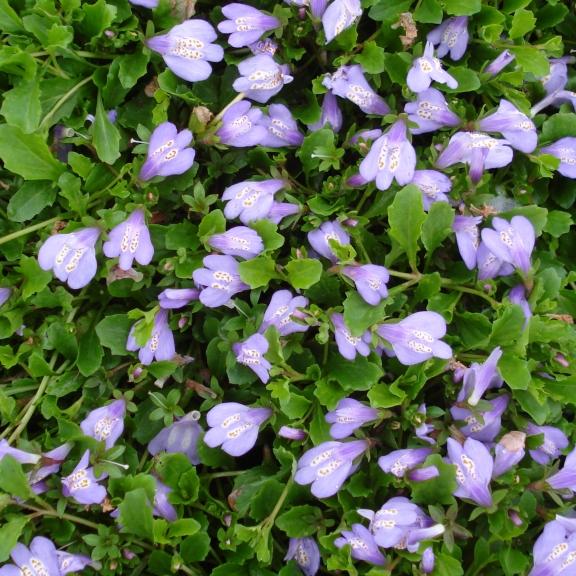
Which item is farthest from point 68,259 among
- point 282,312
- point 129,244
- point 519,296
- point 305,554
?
point 519,296

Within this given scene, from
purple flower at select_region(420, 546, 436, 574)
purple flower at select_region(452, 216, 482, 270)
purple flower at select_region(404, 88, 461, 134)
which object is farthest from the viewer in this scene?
purple flower at select_region(404, 88, 461, 134)

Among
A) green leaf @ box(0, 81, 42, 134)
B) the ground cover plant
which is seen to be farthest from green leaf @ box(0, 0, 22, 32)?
green leaf @ box(0, 81, 42, 134)

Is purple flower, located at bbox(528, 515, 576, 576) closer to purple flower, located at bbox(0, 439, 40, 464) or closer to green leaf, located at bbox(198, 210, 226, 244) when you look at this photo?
green leaf, located at bbox(198, 210, 226, 244)

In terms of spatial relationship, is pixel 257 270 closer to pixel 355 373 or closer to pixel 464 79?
pixel 355 373

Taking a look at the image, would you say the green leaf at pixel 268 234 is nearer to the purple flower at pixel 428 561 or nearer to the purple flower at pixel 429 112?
the purple flower at pixel 429 112

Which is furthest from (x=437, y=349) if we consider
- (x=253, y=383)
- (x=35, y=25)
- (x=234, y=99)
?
(x=35, y=25)

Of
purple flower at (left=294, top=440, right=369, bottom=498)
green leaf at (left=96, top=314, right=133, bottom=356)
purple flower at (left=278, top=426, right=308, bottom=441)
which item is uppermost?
green leaf at (left=96, top=314, right=133, bottom=356)

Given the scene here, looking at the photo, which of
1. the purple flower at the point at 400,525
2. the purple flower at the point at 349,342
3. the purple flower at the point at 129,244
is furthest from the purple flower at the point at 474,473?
the purple flower at the point at 129,244
